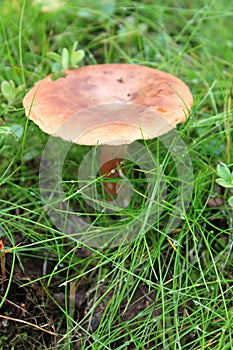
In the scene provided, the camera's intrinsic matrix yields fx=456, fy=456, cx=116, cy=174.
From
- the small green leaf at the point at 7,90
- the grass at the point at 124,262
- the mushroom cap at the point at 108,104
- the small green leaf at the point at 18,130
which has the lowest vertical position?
the grass at the point at 124,262

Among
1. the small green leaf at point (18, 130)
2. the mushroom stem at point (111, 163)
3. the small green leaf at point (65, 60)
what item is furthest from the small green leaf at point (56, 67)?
the mushroom stem at point (111, 163)

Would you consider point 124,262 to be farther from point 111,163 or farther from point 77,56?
point 77,56

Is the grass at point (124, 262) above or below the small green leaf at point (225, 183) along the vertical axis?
below

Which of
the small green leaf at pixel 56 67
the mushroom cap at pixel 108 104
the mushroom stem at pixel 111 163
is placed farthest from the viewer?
the small green leaf at pixel 56 67

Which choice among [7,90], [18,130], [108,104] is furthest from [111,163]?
[7,90]

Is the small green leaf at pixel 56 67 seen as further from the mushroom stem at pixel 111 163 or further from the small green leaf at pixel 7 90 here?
the mushroom stem at pixel 111 163

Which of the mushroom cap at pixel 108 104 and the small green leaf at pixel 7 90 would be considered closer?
the mushroom cap at pixel 108 104

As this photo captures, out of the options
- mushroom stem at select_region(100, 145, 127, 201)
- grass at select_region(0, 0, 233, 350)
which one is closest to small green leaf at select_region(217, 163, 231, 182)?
grass at select_region(0, 0, 233, 350)

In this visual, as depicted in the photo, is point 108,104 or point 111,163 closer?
point 108,104
